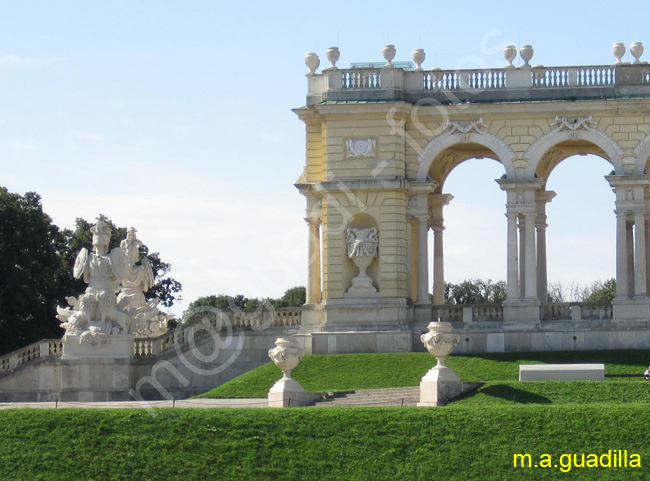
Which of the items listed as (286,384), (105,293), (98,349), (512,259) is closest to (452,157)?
(512,259)

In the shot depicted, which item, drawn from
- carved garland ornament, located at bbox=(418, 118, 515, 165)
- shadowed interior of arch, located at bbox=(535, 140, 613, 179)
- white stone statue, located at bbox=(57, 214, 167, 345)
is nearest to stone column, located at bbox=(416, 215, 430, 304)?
carved garland ornament, located at bbox=(418, 118, 515, 165)

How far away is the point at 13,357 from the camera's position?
58.7 metres

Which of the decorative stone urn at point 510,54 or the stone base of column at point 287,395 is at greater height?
the decorative stone urn at point 510,54

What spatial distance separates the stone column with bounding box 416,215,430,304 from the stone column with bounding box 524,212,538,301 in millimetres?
3399

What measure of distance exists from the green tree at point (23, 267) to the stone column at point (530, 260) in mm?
19620

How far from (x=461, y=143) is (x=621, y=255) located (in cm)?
655

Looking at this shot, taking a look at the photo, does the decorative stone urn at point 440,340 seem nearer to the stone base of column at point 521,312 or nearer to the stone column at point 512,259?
the stone base of column at point 521,312

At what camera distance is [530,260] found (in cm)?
5994

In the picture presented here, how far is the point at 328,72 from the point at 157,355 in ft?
36.5

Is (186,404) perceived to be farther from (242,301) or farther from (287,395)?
(242,301)

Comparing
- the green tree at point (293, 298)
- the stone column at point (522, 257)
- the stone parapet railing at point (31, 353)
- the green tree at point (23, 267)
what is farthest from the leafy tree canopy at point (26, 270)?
Answer: the green tree at point (293, 298)

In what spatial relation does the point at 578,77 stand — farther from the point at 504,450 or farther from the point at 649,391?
the point at 504,450

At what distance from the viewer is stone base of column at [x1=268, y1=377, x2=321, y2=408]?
47.6 metres

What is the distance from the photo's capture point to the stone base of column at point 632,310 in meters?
58.5
